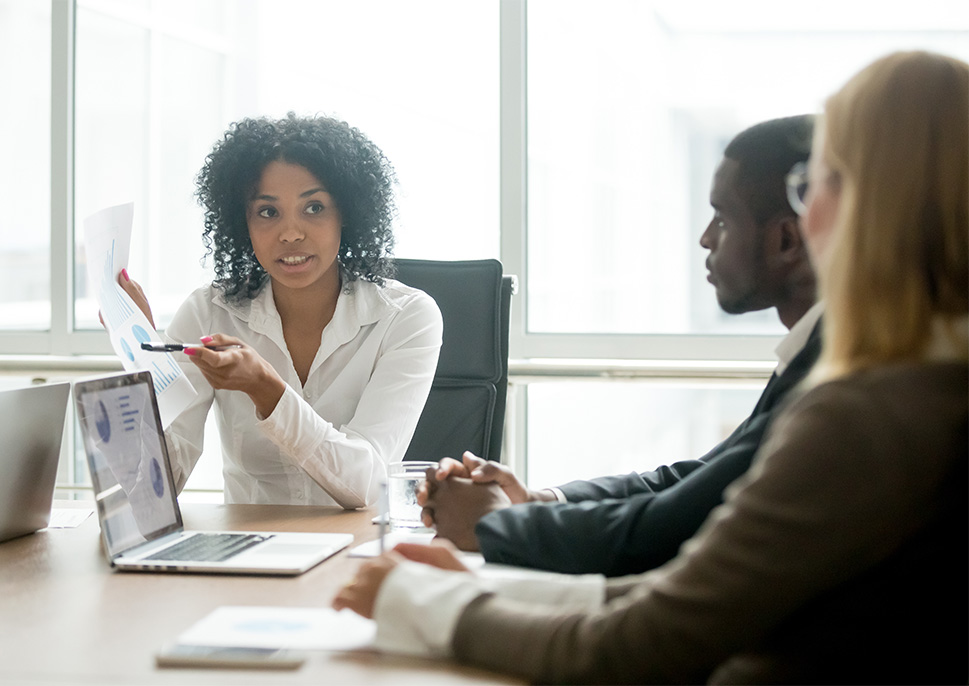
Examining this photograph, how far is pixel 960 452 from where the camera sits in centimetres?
71

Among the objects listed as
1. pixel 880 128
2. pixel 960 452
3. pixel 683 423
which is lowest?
pixel 683 423

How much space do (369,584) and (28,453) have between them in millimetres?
787

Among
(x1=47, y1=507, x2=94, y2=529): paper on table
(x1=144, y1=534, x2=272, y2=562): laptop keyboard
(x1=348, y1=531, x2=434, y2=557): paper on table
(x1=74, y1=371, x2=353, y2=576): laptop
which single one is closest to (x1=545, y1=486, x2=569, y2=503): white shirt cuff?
(x1=348, y1=531, x2=434, y2=557): paper on table

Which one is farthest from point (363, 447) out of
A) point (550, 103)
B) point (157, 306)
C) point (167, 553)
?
point (157, 306)

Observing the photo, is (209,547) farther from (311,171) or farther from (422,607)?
(311,171)

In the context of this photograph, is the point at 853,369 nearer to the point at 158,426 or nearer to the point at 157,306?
the point at 158,426

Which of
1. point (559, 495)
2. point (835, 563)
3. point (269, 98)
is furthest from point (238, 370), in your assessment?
point (269, 98)

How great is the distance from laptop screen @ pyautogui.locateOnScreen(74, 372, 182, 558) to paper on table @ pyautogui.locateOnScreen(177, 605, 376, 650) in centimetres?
31

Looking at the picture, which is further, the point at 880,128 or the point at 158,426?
the point at 158,426

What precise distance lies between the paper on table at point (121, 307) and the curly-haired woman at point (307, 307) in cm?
7

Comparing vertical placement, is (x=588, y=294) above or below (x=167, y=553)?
above

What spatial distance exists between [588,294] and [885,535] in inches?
104

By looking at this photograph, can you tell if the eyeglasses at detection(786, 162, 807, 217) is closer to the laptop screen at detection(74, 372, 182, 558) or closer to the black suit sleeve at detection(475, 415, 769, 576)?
the black suit sleeve at detection(475, 415, 769, 576)

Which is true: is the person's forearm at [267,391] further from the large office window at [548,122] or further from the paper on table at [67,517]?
the large office window at [548,122]
